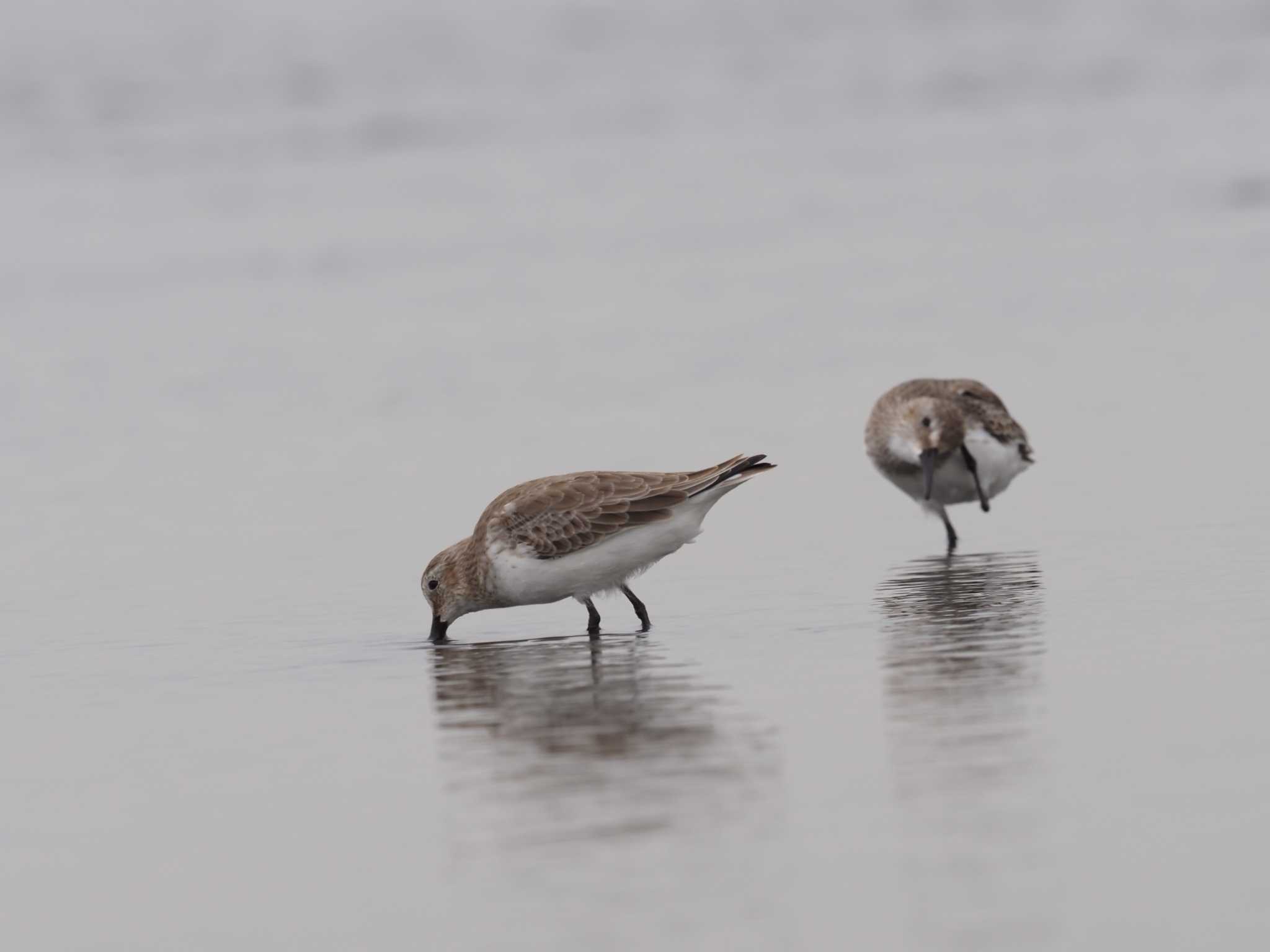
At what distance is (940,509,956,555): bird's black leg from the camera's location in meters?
11.9

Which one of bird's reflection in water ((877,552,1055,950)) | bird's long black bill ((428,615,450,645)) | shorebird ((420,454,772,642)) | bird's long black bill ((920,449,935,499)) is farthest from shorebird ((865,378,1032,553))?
bird's long black bill ((428,615,450,645))

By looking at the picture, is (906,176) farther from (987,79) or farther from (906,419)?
(906,419)

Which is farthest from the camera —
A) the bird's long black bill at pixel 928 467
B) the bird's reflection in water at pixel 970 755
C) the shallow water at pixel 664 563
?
the bird's long black bill at pixel 928 467

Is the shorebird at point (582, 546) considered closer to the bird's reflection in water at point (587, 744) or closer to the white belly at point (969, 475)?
the bird's reflection in water at point (587, 744)

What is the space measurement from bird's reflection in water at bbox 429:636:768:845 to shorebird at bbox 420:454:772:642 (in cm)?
50

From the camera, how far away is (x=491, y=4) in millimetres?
45312

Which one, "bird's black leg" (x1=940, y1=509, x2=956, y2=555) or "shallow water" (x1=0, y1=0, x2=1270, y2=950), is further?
"bird's black leg" (x1=940, y1=509, x2=956, y2=555)

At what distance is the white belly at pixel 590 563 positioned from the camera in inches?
393

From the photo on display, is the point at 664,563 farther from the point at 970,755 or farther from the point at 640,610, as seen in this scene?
the point at 970,755

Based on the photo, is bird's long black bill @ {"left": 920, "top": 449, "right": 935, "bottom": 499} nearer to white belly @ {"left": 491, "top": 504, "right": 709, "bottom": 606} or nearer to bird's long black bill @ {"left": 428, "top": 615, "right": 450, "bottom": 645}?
white belly @ {"left": 491, "top": 504, "right": 709, "bottom": 606}

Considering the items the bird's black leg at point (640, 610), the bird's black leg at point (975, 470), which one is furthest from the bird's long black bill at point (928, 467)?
the bird's black leg at point (640, 610)

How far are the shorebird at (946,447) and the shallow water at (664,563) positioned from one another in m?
0.25

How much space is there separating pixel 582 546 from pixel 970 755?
3641 mm

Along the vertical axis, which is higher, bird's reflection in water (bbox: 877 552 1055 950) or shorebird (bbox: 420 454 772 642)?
shorebird (bbox: 420 454 772 642)
